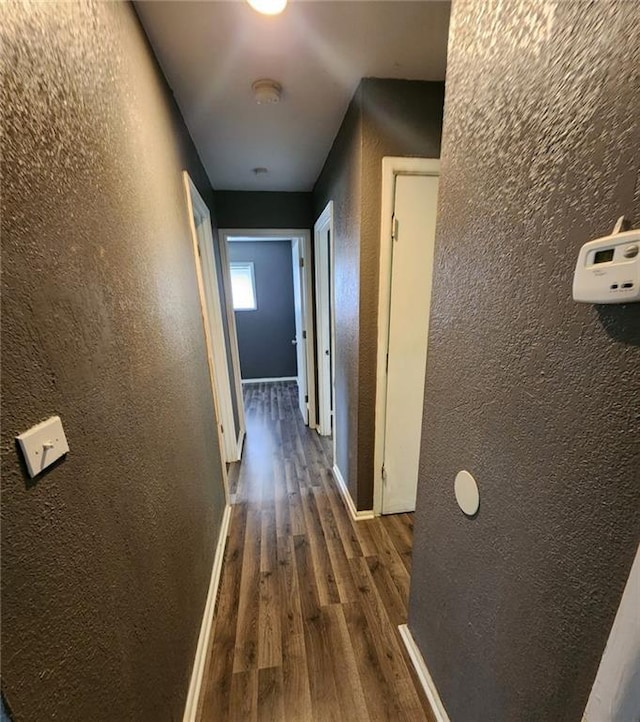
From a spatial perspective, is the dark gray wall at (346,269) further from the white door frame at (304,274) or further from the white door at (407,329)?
the white door frame at (304,274)

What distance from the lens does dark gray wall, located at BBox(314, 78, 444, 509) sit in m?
1.53

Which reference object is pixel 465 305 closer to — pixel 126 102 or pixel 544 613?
pixel 544 613

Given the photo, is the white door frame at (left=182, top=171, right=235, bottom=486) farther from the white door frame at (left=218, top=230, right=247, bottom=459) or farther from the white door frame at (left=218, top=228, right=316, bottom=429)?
the white door frame at (left=218, top=228, right=316, bottom=429)

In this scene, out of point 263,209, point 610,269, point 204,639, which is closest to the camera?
point 610,269

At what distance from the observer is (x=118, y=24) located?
92cm

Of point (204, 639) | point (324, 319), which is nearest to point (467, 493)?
point (204, 639)

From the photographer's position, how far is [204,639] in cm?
133

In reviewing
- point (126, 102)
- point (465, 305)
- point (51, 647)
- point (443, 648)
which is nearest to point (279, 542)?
point (443, 648)

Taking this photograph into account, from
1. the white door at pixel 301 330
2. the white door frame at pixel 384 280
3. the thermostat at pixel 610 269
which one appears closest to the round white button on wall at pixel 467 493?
the thermostat at pixel 610 269

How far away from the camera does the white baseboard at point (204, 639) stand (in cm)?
113

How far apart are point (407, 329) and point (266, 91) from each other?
136cm

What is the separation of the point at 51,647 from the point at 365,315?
5.28ft

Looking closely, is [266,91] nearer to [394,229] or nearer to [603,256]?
[394,229]

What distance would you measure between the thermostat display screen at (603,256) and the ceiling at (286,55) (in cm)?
124
